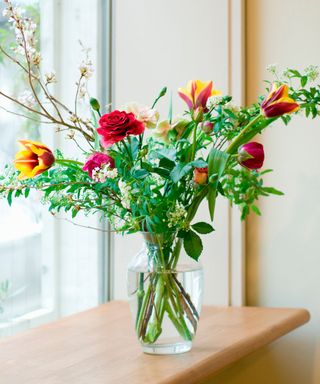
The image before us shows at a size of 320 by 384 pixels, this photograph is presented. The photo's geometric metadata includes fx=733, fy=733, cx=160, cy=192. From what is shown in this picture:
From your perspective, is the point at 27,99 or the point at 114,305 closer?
the point at 27,99

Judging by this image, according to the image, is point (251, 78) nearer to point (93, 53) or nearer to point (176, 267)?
Result: point (93, 53)

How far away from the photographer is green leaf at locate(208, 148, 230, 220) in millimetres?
1268

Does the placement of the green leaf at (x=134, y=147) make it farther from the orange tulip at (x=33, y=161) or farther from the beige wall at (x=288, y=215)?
the beige wall at (x=288, y=215)

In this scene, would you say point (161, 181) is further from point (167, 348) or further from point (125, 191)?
point (167, 348)

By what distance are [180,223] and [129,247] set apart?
0.69 metres

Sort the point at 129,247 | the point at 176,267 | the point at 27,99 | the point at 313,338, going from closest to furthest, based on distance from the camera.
A: the point at 27,99 < the point at 176,267 < the point at 313,338 < the point at 129,247

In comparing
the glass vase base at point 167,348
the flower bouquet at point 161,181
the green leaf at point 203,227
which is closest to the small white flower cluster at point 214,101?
the flower bouquet at point 161,181

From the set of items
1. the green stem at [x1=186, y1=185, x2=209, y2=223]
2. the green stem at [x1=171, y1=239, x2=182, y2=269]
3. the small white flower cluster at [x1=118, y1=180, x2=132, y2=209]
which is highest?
the small white flower cluster at [x1=118, y1=180, x2=132, y2=209]

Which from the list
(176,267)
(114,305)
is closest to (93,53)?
(114,305)

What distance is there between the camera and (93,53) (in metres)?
1.99

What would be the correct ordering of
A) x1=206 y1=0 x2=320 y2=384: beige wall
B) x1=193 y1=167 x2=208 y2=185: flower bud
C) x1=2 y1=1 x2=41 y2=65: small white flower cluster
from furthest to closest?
x1=206 y1=0 x2=320 y2=384: beige wall
x1=193 y1=167 x2=208 y2=185: flower bud
x1=2 y1=1 x2=41 y2=65: small white flower cluster

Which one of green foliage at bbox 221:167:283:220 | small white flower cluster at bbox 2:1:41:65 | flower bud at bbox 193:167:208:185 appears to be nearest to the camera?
small white flower cluster at bbox 2:1:41:65

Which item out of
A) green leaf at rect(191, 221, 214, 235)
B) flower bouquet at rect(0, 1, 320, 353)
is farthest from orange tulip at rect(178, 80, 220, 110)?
green leaf at rect(191, 221, 214, 235)

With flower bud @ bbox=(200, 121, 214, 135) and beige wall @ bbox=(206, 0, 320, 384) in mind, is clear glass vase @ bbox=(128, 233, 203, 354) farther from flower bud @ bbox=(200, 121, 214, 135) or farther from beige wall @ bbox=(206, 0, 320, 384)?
beige wall @ bbox=(206, 0, 320, 384)
